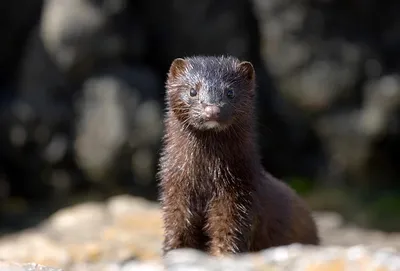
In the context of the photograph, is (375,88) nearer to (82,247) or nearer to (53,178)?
(53,178)

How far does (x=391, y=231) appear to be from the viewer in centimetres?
998

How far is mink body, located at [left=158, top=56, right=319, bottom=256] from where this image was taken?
5438mm

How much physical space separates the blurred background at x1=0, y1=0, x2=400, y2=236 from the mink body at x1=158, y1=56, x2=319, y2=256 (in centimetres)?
677

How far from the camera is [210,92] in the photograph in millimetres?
5250

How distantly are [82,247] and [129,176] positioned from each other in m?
5.81

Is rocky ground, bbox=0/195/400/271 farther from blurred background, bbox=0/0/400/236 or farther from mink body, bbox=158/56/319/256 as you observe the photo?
blurred background, bbox=0/0/400/236

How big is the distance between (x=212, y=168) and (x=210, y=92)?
59cm

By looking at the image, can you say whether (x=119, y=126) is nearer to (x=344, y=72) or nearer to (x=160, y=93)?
(x=160, y=93)

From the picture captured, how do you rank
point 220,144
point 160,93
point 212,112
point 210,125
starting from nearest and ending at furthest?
point 212,112, point 210,125, point 220,144, point 160,93

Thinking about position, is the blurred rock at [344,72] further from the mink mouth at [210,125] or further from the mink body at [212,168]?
the mink mouth at [210,125]

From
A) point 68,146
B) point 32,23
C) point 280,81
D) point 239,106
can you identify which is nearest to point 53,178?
point 68,146

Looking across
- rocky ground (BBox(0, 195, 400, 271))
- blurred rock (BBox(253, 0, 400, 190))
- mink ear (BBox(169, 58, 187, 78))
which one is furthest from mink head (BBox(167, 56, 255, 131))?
blurred rock (BBox(253, 0, 400, 190))

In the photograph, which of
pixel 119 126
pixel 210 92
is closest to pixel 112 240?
pixel 210 92

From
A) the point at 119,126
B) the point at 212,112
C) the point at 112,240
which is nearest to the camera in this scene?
the point at 212,112
